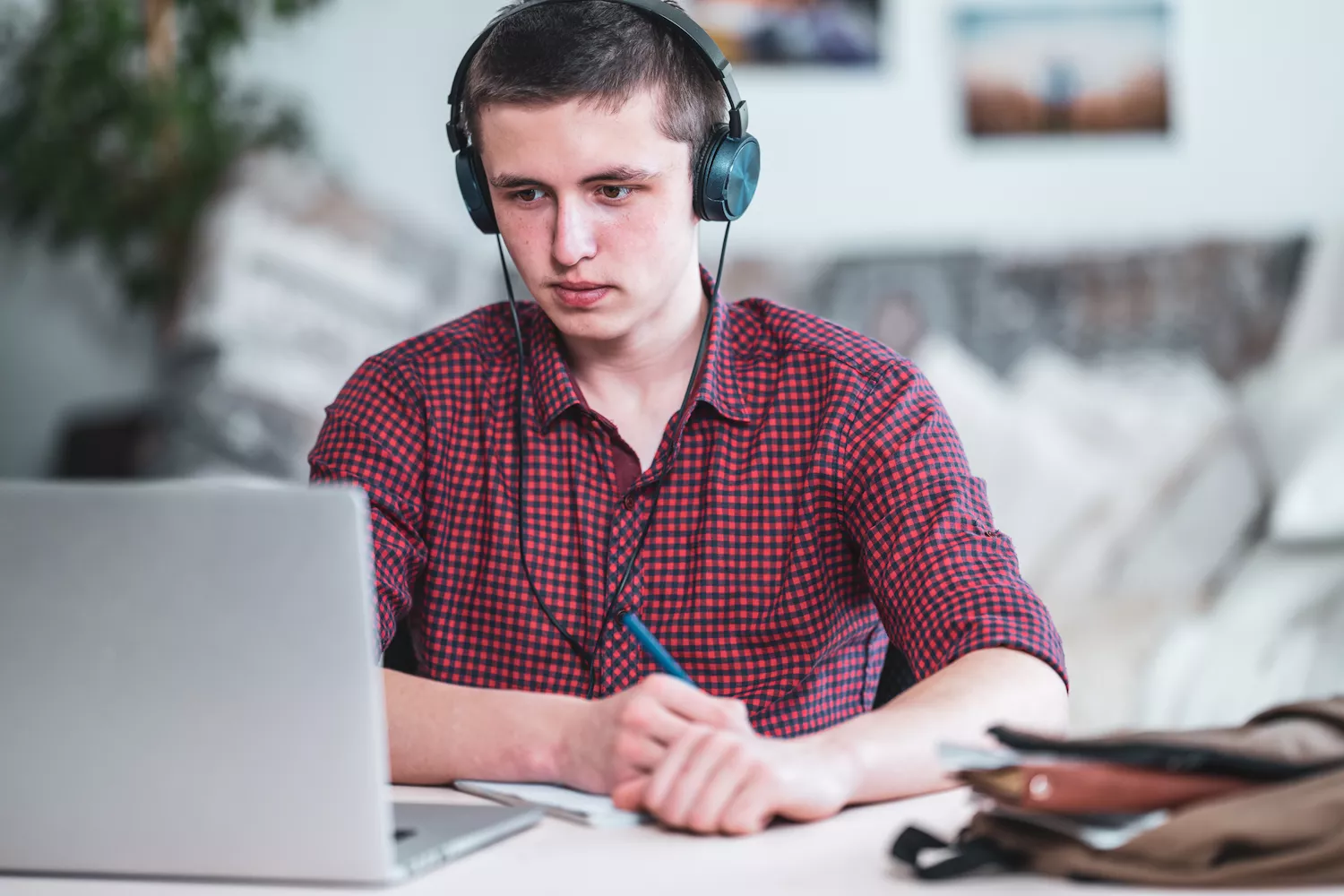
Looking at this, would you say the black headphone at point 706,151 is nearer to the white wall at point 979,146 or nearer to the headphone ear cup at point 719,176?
the headphone ear cup at point 719,176

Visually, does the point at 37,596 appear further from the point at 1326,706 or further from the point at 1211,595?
the point at 1211,595

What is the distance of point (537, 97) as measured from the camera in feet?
3.59

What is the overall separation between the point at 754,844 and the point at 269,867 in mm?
242

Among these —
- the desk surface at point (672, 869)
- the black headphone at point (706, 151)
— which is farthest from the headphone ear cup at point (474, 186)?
the desk surface at point (672, 869)

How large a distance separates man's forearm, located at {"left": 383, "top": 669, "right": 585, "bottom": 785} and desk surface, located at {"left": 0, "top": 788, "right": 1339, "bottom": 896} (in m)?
0.11

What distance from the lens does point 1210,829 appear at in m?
0.64

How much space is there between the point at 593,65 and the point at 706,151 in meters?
0.13

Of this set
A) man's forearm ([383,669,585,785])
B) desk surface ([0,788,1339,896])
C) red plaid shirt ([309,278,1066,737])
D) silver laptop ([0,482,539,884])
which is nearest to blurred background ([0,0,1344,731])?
red plaid shirt ([309,278,1066,737])

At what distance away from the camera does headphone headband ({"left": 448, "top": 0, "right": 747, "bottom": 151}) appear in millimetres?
1136

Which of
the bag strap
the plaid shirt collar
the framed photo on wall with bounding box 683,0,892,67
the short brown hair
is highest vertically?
the framed photo on wall with bounding box 683,0,892,67

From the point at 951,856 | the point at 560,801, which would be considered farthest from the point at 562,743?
the point at 951,856

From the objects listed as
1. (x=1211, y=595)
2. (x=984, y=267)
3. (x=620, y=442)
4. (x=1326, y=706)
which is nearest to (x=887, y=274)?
(x=984, y=267)

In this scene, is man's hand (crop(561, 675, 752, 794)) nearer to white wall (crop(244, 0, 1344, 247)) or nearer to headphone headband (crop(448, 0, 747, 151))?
headphone headband (crop(448, 0, 747, 151))

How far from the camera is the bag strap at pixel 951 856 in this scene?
0.67 metres
